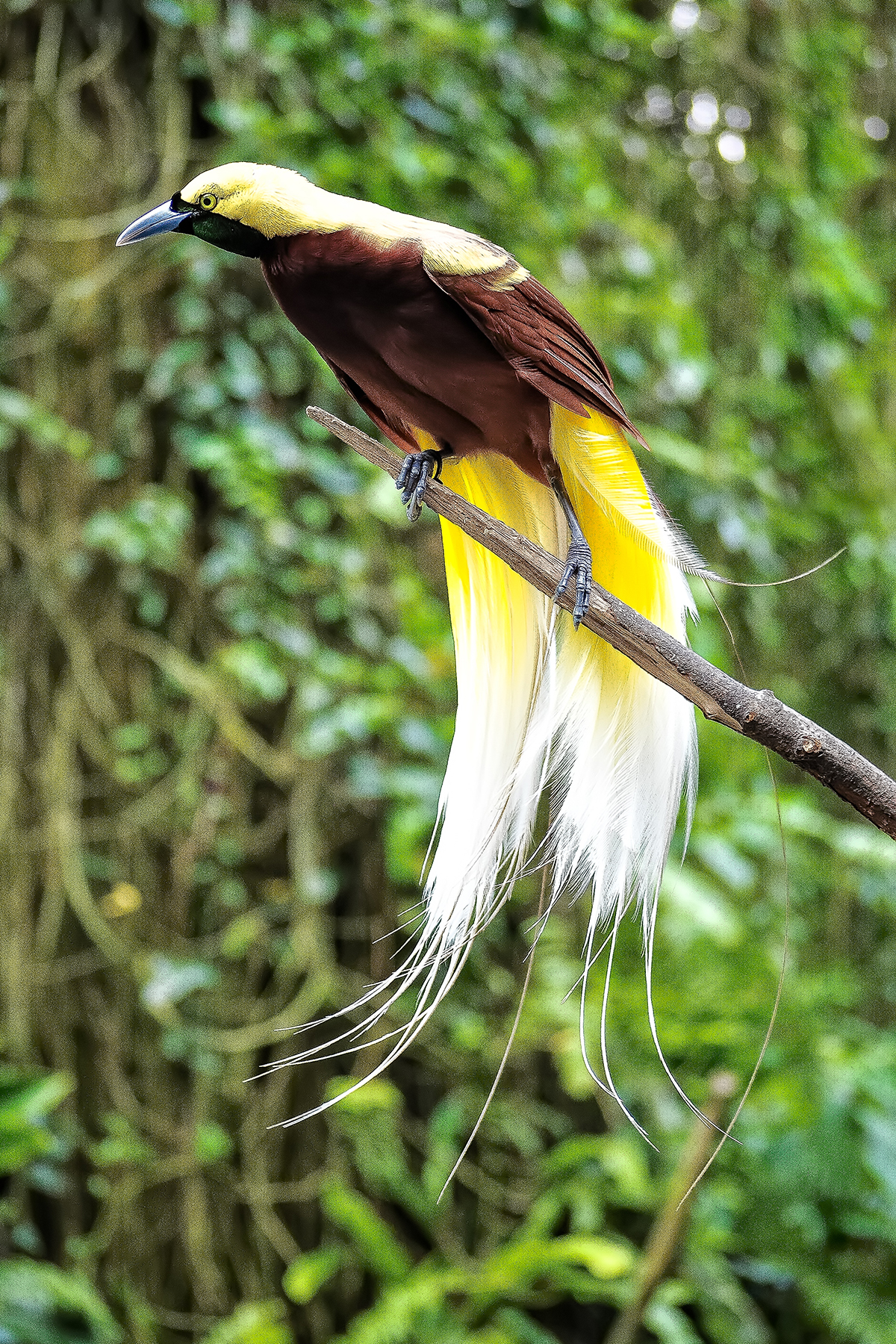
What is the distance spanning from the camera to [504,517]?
1.98ft

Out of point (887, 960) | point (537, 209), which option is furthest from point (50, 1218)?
point (887, 960)

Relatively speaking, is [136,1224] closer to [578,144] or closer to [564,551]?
[564,551]

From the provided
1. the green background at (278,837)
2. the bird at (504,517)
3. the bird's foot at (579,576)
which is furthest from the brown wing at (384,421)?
the green background at (278,837)

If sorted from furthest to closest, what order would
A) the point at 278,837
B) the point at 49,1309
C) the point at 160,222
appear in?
1. the point at 278,837
2. the point at 49,1309
3. the point at 160,222

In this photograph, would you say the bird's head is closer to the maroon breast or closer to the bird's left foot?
the maroon breast

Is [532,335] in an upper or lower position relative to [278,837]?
upper

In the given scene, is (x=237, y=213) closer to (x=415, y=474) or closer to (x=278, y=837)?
(x=415, y=474)

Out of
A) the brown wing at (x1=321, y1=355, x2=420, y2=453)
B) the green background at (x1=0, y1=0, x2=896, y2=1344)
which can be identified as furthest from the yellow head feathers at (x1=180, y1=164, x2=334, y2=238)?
the green background at (x1=0, y1=0, x2=896, y2=1344)

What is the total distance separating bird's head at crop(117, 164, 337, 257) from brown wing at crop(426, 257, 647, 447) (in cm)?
6

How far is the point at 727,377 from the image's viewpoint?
1917mm

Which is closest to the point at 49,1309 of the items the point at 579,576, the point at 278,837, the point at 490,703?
the point at 278,837

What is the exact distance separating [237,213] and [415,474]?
15cm

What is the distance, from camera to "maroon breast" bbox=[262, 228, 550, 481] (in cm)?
44

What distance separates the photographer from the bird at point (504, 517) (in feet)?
1.48
